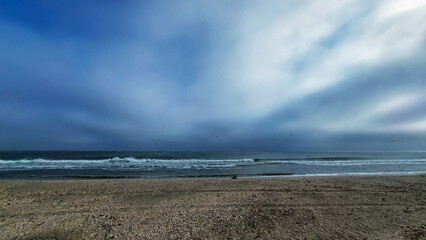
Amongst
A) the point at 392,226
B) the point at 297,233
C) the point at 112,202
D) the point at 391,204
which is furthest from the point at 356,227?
the point at 112,202

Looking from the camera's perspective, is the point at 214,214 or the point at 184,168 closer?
the point at 214,214

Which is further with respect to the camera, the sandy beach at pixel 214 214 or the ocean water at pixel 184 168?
the ocean water at pixel 184 168

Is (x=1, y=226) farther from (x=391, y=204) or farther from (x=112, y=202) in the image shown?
(x=391, y=204)

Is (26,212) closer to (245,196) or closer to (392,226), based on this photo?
(245,196)

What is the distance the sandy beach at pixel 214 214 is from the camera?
5414 millimetres

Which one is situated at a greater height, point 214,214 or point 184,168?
point 214,214

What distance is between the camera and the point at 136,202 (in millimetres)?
8469

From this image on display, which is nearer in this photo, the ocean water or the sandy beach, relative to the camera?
the sandy beach

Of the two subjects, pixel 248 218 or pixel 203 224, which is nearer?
pixel 203 224

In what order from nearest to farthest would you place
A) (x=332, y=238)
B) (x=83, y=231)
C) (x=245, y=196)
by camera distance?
(x=332, y=238) → (x=83, y=231) → (x=245, y=196)

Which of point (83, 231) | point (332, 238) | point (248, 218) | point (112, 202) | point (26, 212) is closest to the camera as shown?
point (332, 238)

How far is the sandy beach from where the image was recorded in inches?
213

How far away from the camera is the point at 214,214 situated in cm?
679

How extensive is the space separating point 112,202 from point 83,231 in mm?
2987
